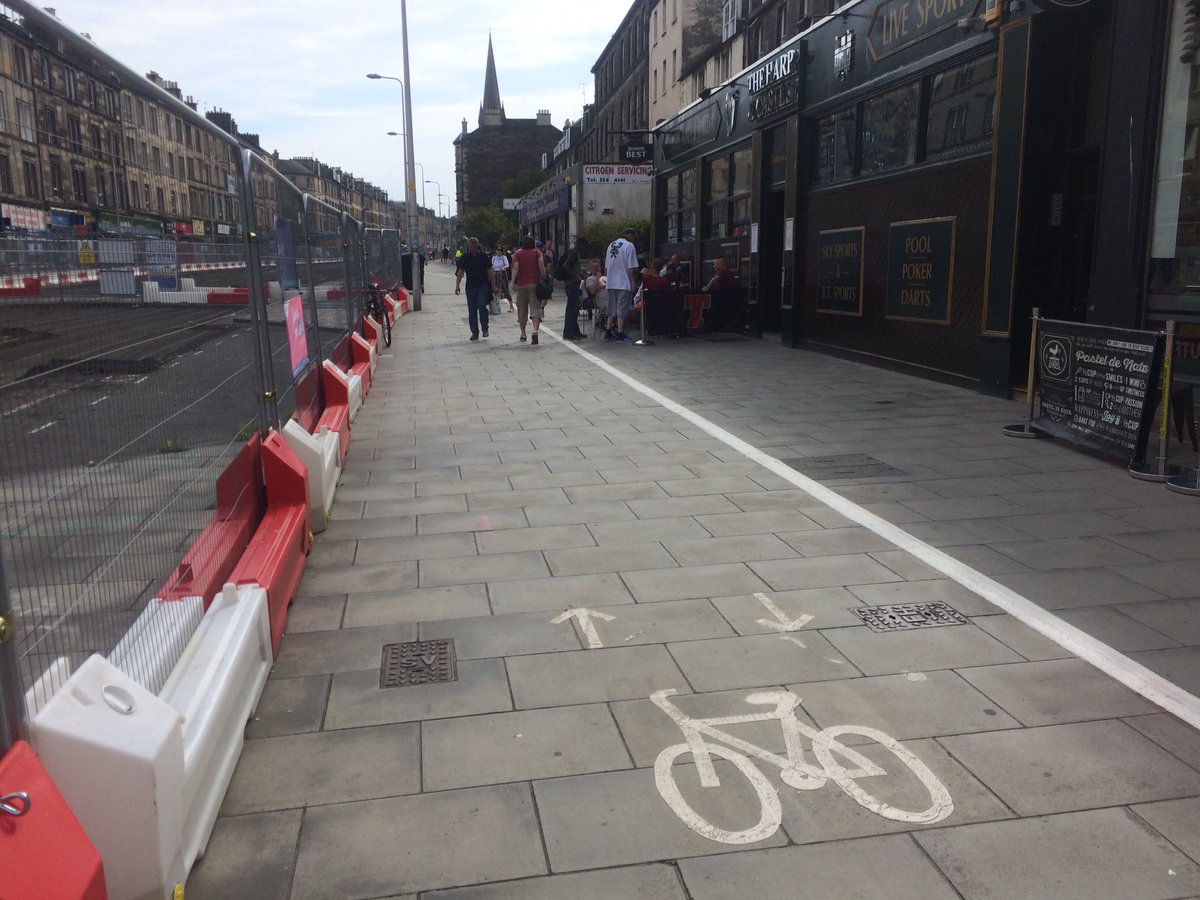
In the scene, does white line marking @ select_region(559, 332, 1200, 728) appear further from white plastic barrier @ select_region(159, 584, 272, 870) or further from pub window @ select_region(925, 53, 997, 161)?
pub window @ select_region(925, 53, 997, 161)

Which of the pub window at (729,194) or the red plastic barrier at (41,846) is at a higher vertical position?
the pub window at (729,194)

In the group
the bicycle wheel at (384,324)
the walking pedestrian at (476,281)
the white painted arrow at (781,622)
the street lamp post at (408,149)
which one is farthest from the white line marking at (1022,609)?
the street lamp post at (408,149)

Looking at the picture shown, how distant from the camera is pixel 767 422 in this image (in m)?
9.25

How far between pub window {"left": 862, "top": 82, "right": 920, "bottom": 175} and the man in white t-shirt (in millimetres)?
4581

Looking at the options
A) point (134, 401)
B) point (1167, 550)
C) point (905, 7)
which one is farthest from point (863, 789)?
point (905, 7)

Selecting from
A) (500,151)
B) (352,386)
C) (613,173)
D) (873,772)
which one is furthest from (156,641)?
(500,151)

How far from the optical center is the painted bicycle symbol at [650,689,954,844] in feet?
9.36

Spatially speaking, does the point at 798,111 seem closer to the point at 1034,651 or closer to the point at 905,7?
the point at 905,7

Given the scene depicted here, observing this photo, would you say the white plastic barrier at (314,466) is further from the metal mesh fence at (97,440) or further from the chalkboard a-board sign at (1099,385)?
the chalkboard a-board sign at (1099,385)

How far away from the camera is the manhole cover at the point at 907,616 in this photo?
427 cm

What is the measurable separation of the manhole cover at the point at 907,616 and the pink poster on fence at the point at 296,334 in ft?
12.4

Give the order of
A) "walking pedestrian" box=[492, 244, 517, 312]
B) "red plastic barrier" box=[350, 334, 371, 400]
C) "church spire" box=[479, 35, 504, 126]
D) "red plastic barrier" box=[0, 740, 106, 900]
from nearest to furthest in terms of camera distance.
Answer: "red plastic barrier" box=[0, 740, 106, 900] < "red plastic barrier" box=[350, 334, 371, 400] < "walking pedestrian" box=[492, 244, 517, 312] < "church spire" box=[479, 35, 504, 126]

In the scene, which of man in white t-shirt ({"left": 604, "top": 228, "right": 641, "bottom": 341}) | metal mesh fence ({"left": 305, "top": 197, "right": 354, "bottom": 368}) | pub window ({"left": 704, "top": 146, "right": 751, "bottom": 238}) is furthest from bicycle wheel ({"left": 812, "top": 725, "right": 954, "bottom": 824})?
pub window ({"left": 704, "top": 146, "right": 751, "bottom": 238})

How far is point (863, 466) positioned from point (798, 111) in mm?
9452
